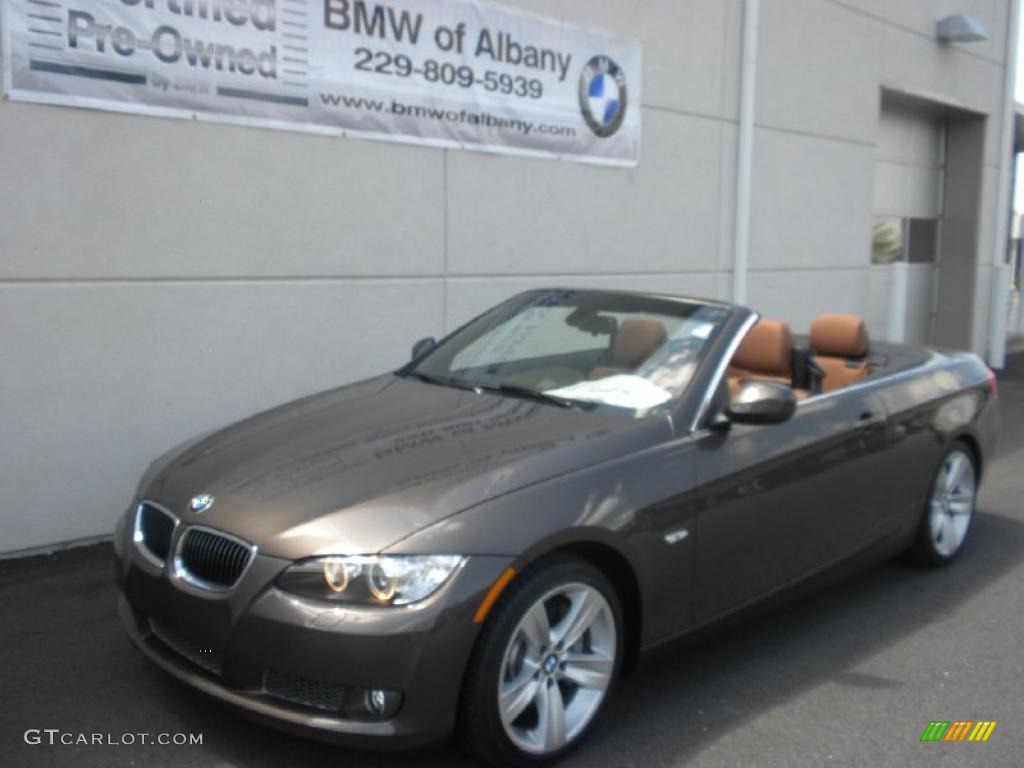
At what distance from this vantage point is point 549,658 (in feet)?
10.9

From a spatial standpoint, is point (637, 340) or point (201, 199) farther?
point (201, 199)

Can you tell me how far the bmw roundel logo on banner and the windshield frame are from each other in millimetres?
3389

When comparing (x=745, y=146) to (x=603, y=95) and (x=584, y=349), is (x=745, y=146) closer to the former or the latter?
(x=603, y=95)

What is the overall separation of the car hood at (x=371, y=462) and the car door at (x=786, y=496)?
13.7 inches

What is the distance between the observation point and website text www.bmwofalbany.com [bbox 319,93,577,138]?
6527 millimetres

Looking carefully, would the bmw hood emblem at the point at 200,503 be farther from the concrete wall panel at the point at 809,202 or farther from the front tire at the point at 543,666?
the concrete wall panel at the point at 809,202

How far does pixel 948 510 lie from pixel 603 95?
14.1ft

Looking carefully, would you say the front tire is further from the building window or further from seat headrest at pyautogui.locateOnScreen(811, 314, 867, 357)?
the building window

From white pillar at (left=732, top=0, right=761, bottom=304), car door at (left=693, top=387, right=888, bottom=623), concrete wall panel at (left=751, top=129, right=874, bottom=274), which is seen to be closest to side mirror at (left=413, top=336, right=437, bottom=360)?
car door at (left=693, top=387, right=888, bottom=623)

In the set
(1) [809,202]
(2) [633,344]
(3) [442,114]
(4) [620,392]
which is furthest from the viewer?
(1) [809,202]

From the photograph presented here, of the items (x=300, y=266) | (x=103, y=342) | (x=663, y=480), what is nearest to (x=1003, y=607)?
(x=663, y=480)

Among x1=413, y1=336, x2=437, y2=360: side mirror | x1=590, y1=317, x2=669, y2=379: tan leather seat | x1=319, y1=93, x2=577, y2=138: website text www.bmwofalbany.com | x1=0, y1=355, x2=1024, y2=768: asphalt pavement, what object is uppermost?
x1=319, y1=93, x2=577, y2=138: website text www.bmwofalbany.com

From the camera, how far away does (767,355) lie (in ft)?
16.9

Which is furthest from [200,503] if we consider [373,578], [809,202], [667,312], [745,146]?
[809,202]
